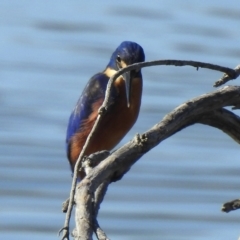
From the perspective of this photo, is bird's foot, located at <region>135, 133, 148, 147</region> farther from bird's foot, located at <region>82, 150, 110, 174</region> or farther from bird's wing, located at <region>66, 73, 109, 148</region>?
bird's wing, located at <region>66, 73, 109, 148</region>

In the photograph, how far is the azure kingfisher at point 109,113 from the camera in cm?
469

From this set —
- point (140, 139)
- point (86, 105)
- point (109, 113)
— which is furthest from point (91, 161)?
point (86, 105)

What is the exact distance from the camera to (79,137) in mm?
4789

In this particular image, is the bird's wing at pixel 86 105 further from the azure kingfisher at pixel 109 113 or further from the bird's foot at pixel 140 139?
the bird's foot at pixel 140 139

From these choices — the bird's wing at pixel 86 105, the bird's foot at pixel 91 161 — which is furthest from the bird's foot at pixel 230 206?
the bird's wing at pixel 86 105

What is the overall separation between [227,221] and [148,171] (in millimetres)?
925

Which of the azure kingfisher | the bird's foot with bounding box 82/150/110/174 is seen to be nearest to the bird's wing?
the azure kingfisher

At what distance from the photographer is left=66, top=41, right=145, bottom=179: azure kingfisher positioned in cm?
→ 469

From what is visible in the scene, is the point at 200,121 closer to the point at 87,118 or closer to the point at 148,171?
the point at 87,118

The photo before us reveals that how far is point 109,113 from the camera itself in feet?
15.4

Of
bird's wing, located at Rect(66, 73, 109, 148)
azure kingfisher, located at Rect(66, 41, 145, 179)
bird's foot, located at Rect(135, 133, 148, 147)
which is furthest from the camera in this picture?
bird's wing, located at Rect(66, 73, 109, 148)

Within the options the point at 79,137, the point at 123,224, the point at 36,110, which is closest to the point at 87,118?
the point at 79,137

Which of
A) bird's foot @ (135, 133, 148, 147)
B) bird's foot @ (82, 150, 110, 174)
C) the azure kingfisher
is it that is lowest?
bird's foot @ (135, 133, 148, 147)

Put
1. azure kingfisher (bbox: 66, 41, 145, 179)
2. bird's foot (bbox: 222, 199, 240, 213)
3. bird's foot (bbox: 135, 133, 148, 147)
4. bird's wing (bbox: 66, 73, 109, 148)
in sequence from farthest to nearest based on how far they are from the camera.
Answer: bird's wing (bbox: 66, 73, 109, 148) → azure kingfisher (bbox: 66, 41, 145, 179) → bird's foot (bbox: 222, 199, 240, 213) → bird's foot (bbox: 135, 133, 148, 147)
